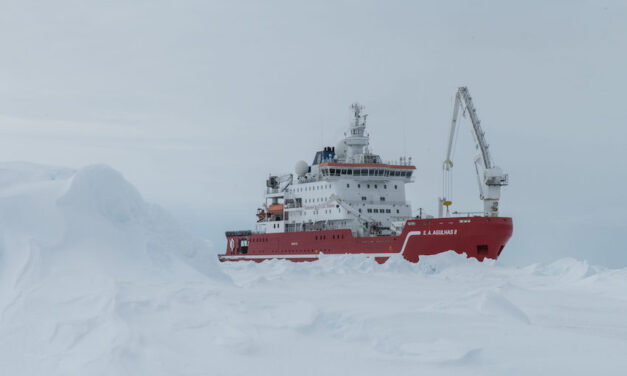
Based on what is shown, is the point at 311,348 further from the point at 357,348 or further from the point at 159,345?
the point at 159,345

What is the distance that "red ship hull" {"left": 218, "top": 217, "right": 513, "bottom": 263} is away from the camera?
2802 centimetres

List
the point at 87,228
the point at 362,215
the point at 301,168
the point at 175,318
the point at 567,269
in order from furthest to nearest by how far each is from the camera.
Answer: the point at 301,168
the point at 362,215
the point at 567,269
the point at 87,228
the point at 175,318

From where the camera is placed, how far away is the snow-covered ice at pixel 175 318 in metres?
7.35

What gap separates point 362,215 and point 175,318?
25.9 metres

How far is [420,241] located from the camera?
29.3 meters

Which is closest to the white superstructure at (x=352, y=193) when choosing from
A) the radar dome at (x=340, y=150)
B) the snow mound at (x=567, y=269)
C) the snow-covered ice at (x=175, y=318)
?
the radar dome at (x=340, y=150)

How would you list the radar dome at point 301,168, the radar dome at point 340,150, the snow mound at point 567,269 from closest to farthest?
the snow mound at point 567,269 < the radar dome at point 340,150 < the radar dome at point 301,168

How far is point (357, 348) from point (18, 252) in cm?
515

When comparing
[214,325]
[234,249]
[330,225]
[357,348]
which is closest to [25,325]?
[214,325]

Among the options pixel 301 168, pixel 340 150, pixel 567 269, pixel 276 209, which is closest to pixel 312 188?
pixel 340 150

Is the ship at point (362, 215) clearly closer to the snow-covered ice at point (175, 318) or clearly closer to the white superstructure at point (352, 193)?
the white superstructure at point (352, 193)

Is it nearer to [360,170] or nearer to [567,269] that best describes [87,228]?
[567,269]

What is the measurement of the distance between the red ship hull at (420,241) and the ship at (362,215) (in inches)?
1.7

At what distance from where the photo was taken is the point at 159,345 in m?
7.43
